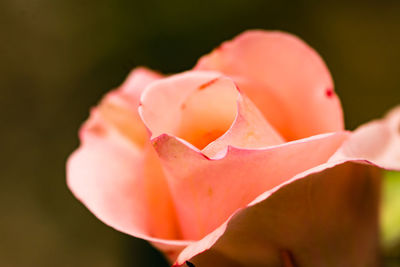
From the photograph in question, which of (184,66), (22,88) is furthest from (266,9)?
(22,88)

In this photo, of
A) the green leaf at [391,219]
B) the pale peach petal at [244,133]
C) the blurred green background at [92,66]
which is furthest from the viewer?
the blurred green background at [92,66]

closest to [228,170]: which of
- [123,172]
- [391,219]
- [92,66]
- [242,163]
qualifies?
[242,163]

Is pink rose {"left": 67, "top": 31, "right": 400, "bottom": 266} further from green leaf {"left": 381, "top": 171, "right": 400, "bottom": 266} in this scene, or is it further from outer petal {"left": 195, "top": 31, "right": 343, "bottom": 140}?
green leaf {"left": 381, "top": 171, "right": 400, "bottom": 266}

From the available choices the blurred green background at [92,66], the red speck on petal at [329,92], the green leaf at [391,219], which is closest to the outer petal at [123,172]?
the red speck on petal at [329,92]

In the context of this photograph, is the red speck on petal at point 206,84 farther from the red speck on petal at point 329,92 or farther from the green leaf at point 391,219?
the green leaf at point 391,219

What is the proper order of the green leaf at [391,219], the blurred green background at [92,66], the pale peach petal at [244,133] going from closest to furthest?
the pale peach petal at [244,133] < the green leaf at [391,219] < the blurred green background at [92,66]

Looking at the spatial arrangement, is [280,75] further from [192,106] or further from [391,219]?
[391,219]

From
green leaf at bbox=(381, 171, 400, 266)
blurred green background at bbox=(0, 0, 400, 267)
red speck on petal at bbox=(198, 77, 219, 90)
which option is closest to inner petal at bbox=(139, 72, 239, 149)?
red speck on petal at bbox=(198, 77, 219, 90)

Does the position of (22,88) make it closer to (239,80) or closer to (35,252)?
(35,252)
